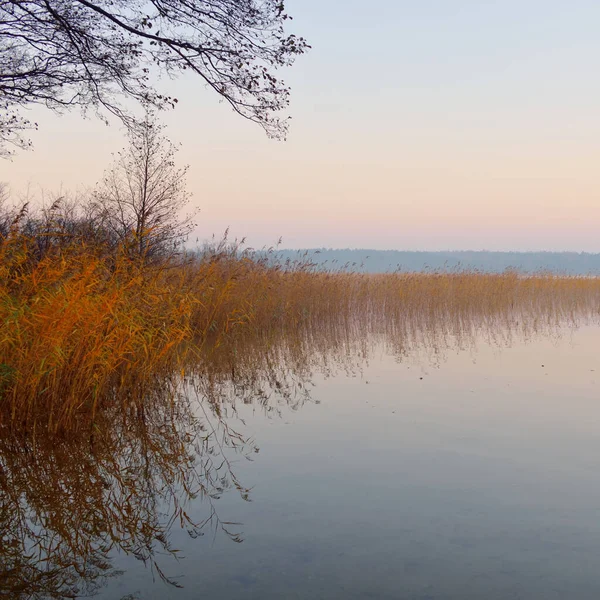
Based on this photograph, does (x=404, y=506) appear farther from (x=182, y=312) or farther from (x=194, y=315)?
(x=194, y=315)

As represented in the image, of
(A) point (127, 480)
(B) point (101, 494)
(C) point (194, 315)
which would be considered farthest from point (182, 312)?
(C) point (194, 315)

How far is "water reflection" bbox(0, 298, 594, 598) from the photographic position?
308 cm

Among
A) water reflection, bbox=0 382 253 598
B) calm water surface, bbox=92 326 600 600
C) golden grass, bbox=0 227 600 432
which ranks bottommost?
water reflection, bbox=0 382 253 598

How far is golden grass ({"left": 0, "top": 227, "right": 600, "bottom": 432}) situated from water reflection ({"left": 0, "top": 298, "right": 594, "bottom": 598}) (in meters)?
0.29

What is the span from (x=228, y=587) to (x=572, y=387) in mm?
5958

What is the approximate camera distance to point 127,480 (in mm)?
4195

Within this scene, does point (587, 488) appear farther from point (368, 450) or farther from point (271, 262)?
point (271, 262)

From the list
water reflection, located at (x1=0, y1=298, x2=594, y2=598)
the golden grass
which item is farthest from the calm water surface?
the golden grass

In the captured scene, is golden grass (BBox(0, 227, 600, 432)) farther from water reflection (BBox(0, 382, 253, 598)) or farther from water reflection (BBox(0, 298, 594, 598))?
water reflection (BBox(0, 382, 253, 598))

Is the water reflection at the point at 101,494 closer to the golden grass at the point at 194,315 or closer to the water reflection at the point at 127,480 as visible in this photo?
the water reflection at the point at 127,480

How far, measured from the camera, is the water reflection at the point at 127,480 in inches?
121

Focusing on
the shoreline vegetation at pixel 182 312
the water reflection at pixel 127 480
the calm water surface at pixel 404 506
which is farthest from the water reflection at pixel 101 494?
the shoreline vegetation at pixel 182 312

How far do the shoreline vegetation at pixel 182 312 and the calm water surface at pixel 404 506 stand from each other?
132cm

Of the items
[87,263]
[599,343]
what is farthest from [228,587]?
[599,343]
